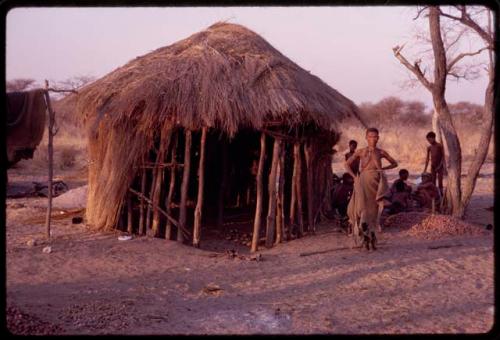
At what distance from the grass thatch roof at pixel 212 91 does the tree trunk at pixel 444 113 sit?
188 centimetres

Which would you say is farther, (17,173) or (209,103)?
(17,173)

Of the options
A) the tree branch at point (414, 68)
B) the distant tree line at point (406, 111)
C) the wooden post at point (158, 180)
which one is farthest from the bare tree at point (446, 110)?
the distant tree line at point (406, 111)

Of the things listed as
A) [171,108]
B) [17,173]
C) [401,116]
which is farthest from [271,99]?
[401,116]

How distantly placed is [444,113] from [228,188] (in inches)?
192

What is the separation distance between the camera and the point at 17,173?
1980cm

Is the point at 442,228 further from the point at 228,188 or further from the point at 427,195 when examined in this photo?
the point at 228,188

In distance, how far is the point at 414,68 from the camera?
1118 cm

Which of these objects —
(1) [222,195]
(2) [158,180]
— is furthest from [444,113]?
(2) [158,180]

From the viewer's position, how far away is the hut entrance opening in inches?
373

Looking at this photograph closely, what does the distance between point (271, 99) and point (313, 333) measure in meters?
4.76

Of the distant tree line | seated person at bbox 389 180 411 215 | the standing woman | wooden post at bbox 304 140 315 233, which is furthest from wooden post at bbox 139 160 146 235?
the distant tree line

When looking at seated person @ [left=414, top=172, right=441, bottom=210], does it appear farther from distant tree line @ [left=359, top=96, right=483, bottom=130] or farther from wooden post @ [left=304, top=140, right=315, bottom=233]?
distant tree line @ [left=359, top=96, right=483, bottom=130]

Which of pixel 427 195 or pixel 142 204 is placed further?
pixel 427 195

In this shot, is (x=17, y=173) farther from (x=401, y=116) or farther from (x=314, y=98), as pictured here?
(x=401, y=116)
